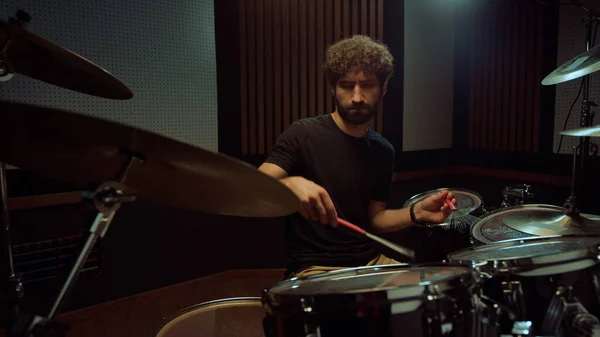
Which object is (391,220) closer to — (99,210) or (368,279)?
(368,279)

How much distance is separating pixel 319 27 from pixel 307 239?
1899 millimetres

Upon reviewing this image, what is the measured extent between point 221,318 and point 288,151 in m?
0.76

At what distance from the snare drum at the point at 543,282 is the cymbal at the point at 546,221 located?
42 cm

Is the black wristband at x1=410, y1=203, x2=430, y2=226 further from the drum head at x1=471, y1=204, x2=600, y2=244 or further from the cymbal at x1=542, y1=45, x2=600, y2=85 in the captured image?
the cymbal at x1=542, y1=45, x2=600, y2=85

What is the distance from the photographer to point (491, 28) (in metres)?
3.70

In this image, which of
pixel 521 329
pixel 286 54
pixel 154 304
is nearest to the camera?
pixel 521 329

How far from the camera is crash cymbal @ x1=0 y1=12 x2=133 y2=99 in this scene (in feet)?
3.99

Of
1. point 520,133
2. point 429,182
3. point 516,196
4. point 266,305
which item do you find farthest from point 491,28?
point 266,305

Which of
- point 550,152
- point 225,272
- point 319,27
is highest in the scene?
point 319,27

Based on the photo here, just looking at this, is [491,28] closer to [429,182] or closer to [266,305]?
[429,182]

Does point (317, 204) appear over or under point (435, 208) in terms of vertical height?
over

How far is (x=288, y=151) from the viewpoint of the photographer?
1999 mm

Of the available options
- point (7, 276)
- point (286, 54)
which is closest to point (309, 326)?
point (7, 276)

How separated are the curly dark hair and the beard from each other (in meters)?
0.14
